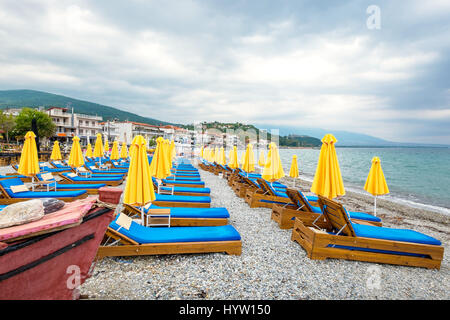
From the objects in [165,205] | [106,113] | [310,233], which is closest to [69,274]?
[310,233]

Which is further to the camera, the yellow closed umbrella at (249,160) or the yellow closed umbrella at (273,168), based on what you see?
the yellow closed umbrella at (249,160)

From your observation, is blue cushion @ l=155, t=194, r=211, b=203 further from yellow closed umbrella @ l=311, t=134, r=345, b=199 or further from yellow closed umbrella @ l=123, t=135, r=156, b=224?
yellow closed umbrella @ l=311, t=134, r=345, b=199

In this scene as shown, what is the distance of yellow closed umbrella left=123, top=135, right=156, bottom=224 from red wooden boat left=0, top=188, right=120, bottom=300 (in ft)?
5.95

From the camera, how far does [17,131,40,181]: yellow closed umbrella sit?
23.5 feet

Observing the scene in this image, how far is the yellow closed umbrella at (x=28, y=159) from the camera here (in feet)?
23.5

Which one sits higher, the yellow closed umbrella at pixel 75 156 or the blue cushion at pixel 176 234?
the yellow closed umbrella at pixel 75 156

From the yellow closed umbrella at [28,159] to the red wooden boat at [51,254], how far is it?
277 inches

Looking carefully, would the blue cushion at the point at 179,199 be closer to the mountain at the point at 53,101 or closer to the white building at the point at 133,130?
the white building at the point at 133,130

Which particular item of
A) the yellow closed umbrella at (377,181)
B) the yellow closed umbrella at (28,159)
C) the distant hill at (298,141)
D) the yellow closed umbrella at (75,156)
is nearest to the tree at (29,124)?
the yellow closed umbrella at (75,156)

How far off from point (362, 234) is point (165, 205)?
16.0 feet

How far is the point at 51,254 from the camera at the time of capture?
188cm

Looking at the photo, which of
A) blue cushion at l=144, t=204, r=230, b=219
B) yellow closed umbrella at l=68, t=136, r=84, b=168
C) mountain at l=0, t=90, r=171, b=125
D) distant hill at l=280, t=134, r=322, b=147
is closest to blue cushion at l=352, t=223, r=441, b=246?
blue cushion at l=144, t=204, r=230, b=219

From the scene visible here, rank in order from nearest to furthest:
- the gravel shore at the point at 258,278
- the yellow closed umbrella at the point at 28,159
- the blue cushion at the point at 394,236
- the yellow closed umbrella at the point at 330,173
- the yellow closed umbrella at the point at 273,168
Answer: the gravel shore at the point at 258,278
the blue cushion at the point at 394,236
the yellow closed umbrella at the point at 330,173
the yellow closed umbrella at the point at 28,159
the yellow closed umbrella at the point at 273,168

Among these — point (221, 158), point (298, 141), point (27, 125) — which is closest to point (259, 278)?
point (221, 158)
